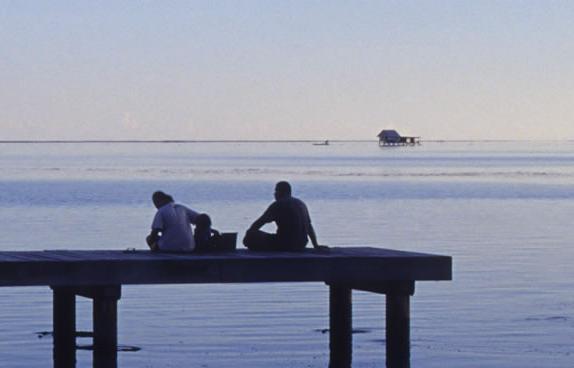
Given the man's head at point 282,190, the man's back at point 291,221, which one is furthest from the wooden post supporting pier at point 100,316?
the man's head at point 282,190

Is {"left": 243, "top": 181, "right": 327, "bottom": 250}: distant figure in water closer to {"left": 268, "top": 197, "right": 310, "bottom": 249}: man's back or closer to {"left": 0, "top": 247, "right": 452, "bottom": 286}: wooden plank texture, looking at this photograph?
{"left": 268, "top": 197, "right": 310, "bottom": 249}: man's back

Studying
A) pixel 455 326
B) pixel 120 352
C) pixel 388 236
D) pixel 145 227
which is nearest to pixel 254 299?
pixel 455 326

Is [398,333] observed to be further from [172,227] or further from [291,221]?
[172,227]

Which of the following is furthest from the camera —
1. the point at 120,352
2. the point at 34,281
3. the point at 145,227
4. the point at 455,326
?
the point at 145,227

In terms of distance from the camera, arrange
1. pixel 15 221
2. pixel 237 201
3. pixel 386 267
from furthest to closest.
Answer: pixel 237 201
pixel 15 221
pixel 386 267

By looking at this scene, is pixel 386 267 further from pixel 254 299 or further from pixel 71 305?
pixel 254 299

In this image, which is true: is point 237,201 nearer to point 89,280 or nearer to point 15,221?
point 15,221

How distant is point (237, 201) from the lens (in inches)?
2872

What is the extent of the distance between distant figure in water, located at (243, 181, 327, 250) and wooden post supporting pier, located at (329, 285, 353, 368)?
97 centimetres

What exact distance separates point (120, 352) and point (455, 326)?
5813mm

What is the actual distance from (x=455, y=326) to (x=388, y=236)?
2125 cm

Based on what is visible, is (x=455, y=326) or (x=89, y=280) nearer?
(x=89, y=280)

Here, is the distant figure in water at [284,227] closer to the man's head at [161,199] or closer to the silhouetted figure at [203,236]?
the silhouetted figure at [203,236]

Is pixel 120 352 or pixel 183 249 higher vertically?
pixel 183 249
